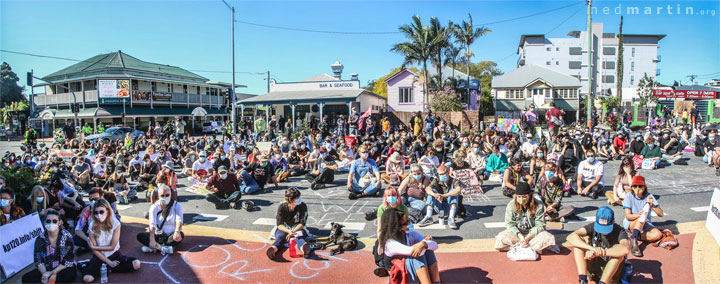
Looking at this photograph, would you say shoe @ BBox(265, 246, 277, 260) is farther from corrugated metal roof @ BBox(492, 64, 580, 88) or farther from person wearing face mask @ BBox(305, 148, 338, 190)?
corrugated metal roof @ BBox(492, 64, 580, 88)

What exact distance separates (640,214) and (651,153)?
30.8ft

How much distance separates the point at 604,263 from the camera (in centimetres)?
555

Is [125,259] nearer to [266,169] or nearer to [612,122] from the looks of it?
[266,169]

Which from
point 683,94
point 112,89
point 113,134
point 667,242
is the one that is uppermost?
point 112,89

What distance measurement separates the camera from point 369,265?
253 inches

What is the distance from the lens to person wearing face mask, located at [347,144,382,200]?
10695 mm

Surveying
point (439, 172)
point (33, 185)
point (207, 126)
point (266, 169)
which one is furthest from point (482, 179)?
point (207, 126)

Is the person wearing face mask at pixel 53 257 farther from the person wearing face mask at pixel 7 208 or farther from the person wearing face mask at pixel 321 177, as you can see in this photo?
the person wearing face mask at pixel 321 177

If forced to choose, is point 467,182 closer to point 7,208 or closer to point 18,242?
point 18,242

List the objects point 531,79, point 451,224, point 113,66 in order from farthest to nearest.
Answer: point 531,79, point 113,66, point 451,224

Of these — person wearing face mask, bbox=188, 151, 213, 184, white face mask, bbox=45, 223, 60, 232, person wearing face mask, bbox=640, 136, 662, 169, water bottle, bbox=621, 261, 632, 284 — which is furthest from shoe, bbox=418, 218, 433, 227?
person wearing face mask, bbox=640, 136, 662, 169

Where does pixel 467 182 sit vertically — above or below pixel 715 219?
above

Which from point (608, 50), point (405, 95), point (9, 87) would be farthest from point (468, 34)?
point (9, 87)

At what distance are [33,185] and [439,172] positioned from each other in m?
8.57
